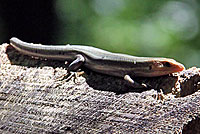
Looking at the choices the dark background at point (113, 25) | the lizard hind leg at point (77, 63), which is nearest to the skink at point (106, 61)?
the lizard hind leg at point (77, 63)

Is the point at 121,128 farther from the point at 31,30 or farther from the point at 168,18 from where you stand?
the point at 168,18

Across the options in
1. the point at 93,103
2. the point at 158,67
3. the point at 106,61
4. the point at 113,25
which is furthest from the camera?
the point at 113,25

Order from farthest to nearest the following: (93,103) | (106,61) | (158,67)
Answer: (106,61), (158,67), (93,103)

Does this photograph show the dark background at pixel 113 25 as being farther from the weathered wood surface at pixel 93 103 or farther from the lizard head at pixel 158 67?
the weathered wood surface at pixel 93 103

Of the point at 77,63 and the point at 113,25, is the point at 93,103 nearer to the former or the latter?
the point at 77,63

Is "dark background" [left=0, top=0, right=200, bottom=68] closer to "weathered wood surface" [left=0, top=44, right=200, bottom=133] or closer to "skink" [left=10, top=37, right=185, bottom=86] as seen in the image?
"skink" [left=10, top=37, right=185, bottom=86]

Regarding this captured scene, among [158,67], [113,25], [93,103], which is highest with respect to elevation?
[113,25]

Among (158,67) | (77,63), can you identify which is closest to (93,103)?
(158,67)
